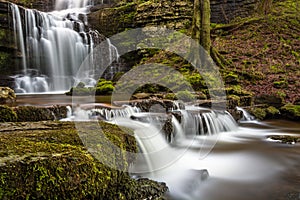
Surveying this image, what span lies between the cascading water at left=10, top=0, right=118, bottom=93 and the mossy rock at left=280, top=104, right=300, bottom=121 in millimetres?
9953

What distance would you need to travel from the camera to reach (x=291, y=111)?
8.38 m

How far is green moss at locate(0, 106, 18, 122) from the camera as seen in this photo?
13.9 feet

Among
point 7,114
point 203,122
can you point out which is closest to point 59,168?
point 7,114

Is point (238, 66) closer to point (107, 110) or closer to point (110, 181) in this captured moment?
point (107, 110)

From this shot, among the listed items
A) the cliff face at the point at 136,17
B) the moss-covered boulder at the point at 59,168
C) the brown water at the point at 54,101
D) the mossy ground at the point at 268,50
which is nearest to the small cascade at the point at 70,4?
the cliff face at the point at 136,17

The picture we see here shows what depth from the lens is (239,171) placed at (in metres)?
4.45

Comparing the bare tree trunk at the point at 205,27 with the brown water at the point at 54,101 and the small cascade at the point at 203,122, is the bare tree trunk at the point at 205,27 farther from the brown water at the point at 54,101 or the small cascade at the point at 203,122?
the brown water at the point at 54,101

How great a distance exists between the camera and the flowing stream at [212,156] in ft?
12.0

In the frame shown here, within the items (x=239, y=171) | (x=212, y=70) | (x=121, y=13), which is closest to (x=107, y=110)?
(x=239, y=171)

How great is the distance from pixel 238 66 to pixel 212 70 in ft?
7.10

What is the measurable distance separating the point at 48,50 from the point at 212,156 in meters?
11.9

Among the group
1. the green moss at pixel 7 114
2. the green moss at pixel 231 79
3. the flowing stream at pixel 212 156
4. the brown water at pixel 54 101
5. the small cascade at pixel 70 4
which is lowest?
the flowing stream at pixel 212 156

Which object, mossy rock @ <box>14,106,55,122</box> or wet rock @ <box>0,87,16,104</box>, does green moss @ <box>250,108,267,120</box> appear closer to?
mossy rock @ <box>14,106,55,122</box>

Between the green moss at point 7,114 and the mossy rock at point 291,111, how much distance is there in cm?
795
